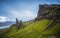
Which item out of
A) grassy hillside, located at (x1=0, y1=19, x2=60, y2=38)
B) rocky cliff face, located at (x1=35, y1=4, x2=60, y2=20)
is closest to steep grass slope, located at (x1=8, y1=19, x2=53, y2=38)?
grassy hillside, located at (x1=0, y1=19, x2=60, y2=38)

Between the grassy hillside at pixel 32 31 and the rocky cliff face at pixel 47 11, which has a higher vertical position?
the rocky cliff face at pixel 47 11

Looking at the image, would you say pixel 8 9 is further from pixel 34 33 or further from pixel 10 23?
pixel 34 33

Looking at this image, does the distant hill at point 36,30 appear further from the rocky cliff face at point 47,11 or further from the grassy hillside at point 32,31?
the rocky cliff face at point 47,11

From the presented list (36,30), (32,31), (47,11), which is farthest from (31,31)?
(47,11)

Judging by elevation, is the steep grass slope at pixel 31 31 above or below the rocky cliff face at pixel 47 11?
below

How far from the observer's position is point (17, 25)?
14.6 m

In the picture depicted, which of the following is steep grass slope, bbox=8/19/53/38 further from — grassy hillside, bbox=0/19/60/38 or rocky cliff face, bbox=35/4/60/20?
rocky cliff face, bbox=35/4/60/20

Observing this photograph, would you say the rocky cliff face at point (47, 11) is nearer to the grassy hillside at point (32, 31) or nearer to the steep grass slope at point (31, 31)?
the steep grass slope at point (31, 31)

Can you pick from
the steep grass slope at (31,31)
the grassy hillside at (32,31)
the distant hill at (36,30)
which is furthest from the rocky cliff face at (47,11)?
the grassy hillside at (32,31)

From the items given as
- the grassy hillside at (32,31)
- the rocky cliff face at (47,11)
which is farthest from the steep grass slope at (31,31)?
the rocky cliff face at (47,11)

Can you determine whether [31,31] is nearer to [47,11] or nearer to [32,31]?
[32,31]

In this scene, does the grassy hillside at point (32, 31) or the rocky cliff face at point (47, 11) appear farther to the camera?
the rocky cliff face at point (47, 11)

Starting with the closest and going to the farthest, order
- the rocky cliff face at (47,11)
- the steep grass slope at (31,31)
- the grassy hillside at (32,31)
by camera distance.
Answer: the steep grass slope at (31,31), the grassy hillside at (32,31), the rocky cliff face at (47,11)

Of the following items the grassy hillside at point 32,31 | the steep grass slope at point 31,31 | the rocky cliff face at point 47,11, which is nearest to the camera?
the steep grass slope at point 31,31
